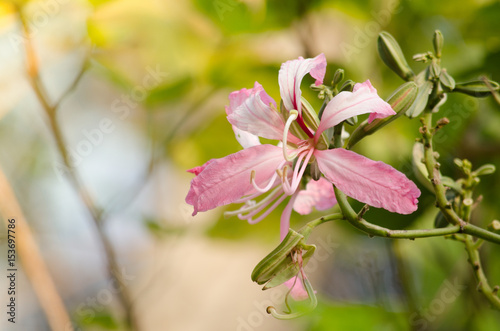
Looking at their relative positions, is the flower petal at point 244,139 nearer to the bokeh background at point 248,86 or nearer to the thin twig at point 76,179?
the bokeh background at point 248,86

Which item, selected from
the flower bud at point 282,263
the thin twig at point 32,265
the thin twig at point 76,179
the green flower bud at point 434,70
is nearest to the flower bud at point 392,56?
the green flower bud at point 434,70

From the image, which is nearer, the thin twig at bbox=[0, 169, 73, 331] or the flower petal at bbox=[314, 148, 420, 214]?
the flower petal at bbox=[314, 148, 420, 214]

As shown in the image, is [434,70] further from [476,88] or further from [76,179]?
[76,179]

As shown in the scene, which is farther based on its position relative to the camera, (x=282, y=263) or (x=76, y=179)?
(x=76, y=179)

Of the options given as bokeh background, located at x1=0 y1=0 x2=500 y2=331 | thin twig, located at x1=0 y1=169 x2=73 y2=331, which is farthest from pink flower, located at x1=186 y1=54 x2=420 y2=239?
thin twig, located at x1=0 y1=169 x2=73 y2=331

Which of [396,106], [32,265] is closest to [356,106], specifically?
[396,106]

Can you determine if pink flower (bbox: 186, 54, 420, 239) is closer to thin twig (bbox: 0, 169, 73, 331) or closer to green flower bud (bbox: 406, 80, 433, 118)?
green flower bud (bbox: 406, 80, 433, 118)

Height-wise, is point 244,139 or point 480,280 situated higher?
point 244,139
